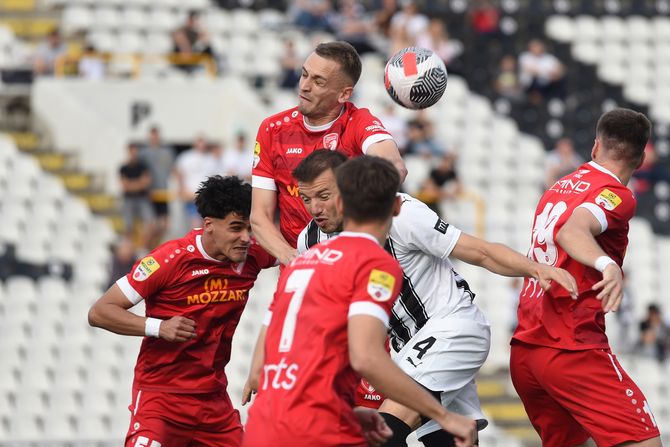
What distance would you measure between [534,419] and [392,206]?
278 centimetres

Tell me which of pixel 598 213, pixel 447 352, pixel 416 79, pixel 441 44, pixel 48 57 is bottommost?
pixel 447 352

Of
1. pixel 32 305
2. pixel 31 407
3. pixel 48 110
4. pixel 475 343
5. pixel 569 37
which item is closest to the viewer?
pixel 475 343

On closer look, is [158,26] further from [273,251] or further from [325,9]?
[273,251]

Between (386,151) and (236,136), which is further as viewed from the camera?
(236,136)

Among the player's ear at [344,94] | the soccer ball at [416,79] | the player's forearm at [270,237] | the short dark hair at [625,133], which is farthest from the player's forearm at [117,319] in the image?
the short dark hair at [625,133]

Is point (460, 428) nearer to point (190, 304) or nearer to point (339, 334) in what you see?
point (339, 334)

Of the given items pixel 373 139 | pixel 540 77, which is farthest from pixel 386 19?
pixel 373 139

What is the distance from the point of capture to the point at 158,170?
18547 millimetres

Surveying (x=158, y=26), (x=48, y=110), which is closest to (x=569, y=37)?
(x=158, y=26)

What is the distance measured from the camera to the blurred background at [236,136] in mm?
16438

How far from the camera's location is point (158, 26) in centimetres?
2188

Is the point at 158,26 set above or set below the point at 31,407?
above

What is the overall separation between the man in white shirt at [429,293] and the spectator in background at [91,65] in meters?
13.0

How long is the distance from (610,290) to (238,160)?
11117mm
